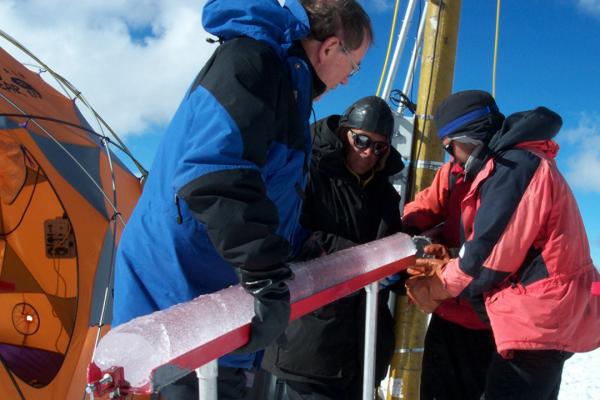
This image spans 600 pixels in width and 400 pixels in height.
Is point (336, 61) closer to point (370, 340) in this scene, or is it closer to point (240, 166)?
point (240, 166)

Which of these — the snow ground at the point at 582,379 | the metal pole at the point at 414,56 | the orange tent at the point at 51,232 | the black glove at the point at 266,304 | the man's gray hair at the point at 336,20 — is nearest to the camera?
the black glove at the point at 266,304

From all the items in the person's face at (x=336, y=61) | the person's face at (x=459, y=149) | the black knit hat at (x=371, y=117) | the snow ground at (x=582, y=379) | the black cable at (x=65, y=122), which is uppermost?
the black cable at (x=65, y=122)

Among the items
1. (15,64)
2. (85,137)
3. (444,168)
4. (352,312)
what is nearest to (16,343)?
(85,137)

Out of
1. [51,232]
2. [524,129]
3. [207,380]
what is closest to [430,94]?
[524,129]

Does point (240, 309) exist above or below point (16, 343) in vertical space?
above

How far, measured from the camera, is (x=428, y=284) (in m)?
2.44

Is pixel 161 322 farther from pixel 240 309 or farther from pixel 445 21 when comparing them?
pixel 445 21

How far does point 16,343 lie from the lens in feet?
15.5

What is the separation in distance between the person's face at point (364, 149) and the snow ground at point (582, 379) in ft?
14.3

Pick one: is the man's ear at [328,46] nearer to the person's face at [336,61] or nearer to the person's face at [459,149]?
the person's face at [336,61]

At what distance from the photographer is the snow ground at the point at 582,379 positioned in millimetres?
5375

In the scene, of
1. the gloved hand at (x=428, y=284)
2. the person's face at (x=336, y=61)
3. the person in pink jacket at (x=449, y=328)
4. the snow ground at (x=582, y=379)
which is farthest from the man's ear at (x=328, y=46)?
the snow ground at (x=582, y=379)

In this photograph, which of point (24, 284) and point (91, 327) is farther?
point (24, 284)

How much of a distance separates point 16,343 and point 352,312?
3.86 metres
